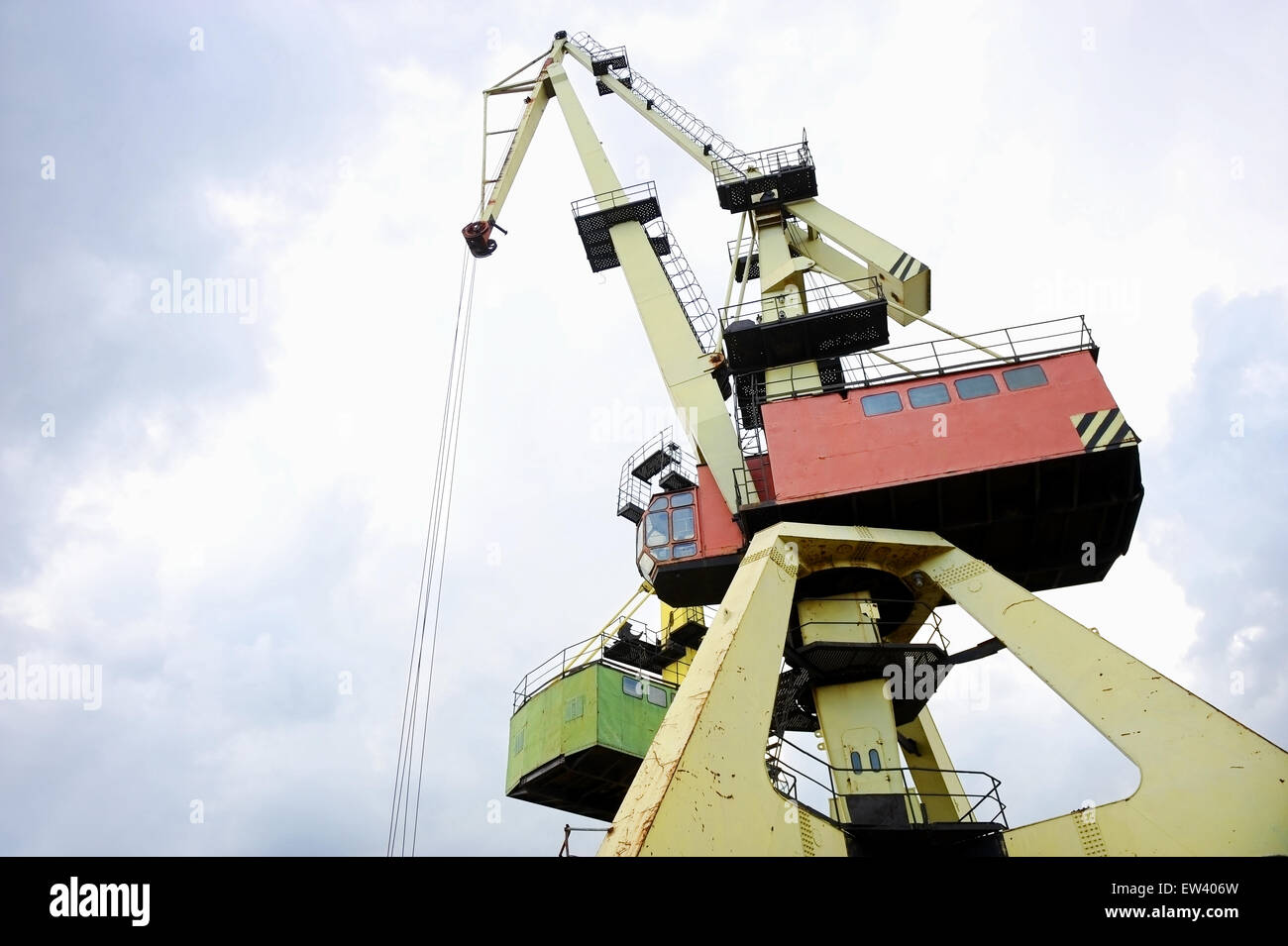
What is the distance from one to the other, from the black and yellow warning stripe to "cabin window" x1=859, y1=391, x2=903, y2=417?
284cm

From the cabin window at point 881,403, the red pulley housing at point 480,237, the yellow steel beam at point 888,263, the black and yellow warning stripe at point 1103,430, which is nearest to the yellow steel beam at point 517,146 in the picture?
the red pulley housing at point 480,237

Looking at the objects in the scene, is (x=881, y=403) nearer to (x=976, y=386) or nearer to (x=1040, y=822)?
(x=976, y=386)

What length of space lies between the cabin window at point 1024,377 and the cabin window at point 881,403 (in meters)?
1.88

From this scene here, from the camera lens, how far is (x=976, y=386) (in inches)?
563

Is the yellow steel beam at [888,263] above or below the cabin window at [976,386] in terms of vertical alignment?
above

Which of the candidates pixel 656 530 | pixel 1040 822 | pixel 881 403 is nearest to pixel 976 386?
pixel 881 403

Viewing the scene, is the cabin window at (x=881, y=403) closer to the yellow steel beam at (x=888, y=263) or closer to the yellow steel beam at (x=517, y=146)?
the yellow steel beam at (x=888, y=263)

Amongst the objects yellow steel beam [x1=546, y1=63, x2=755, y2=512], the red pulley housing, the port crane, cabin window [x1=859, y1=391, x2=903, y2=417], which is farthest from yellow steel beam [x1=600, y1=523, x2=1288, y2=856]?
the red pulley housing

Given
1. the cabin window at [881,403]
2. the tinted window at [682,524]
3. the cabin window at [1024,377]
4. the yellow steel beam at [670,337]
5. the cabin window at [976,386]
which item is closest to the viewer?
the cabin window at [1024,377]

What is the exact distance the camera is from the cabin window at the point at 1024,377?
46.1 feet

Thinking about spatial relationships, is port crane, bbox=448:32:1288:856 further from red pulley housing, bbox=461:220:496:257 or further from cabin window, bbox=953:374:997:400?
red pulley housing, bbox=461:220:496:257

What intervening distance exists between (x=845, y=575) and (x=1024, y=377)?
4683 mm
